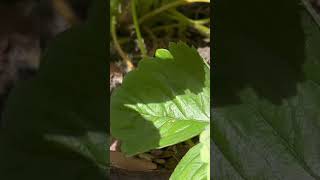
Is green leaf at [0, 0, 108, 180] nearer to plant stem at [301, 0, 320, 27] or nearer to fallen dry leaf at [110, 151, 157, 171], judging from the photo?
fallen dry leaf at [110, 151, 157, 171]

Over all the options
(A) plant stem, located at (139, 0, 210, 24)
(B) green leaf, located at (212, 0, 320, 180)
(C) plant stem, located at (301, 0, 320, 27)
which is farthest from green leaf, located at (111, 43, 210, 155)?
(A) plant stem, located at (139, 0, 210, 24)

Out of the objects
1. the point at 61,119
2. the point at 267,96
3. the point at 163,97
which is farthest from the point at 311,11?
the point at 61,119

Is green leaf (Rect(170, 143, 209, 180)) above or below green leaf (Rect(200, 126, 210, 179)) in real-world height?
below

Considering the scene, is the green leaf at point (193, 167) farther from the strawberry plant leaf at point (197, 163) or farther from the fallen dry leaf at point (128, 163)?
the fallen dry leaf at point (128, 163)

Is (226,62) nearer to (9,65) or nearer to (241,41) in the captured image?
(241,41)

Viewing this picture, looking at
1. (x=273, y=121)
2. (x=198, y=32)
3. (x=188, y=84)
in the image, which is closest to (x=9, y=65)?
(x=188, y=84)

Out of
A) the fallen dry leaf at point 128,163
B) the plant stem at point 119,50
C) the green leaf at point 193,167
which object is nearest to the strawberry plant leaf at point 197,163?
the green leaf at point 193,167

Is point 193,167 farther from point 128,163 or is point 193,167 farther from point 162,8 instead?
point 162,8
